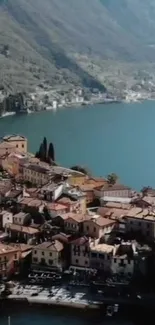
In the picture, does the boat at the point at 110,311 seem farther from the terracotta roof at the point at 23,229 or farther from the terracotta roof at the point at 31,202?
the terracotta roof at the point at 31,202

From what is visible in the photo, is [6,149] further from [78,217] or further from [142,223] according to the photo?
[142,223]

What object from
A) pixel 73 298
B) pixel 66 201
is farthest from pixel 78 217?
pixel 73 298

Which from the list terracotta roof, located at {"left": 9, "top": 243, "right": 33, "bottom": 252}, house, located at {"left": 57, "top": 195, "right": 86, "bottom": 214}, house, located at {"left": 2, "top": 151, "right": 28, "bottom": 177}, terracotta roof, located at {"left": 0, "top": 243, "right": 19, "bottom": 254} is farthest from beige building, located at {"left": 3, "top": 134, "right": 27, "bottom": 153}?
terracotta roof, located at {"left": 0, "top": 243, "right": 19, "bottom": 254}

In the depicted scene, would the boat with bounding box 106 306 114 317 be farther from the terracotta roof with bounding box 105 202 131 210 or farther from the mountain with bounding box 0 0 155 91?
the mountain with bounding box 0 0 155 91

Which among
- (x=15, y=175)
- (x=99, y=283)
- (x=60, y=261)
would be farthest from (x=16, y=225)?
(x=15, y=175)

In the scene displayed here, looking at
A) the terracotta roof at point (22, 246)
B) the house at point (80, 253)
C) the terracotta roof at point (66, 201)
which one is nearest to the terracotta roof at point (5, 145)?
the terracotta roof at point (66, 201)
